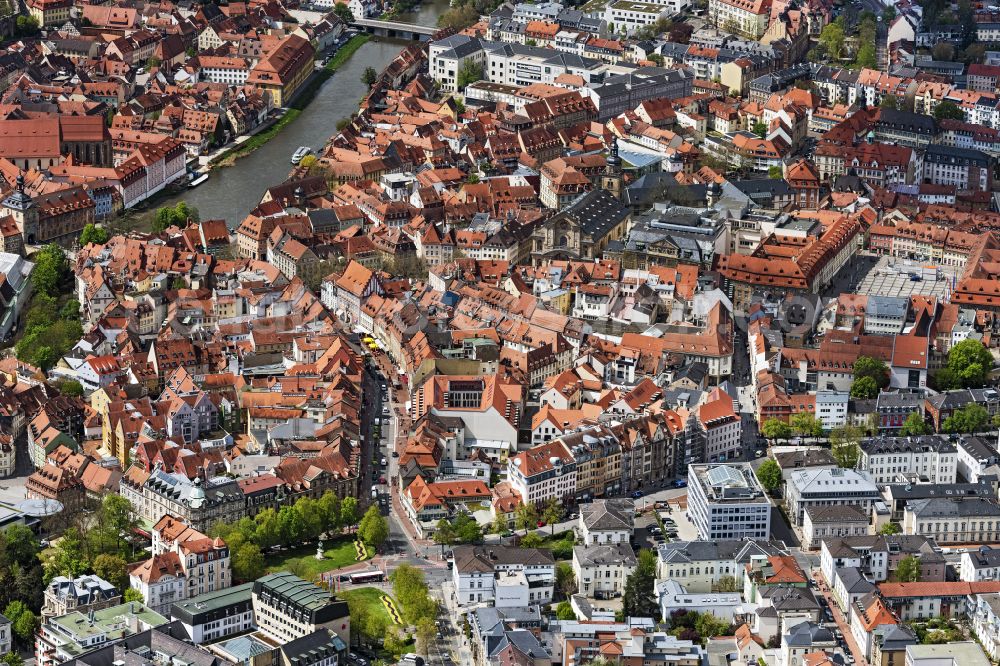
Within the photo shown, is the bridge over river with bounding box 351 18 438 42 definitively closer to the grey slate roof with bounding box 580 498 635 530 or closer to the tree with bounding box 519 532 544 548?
the grey slate roof with bounding box 580 498 635 530

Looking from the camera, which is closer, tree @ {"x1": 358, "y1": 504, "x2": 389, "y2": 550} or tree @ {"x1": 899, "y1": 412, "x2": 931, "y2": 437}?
tree @ {"x1": 358, "y1": 504, "x2": 389, "y2": 550}

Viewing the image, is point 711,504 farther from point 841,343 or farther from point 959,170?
point 959,170

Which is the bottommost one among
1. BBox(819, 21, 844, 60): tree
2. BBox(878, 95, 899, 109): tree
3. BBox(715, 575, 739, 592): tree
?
BBox(715, 575, 739, 592): tree

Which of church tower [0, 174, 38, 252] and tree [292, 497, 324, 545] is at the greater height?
church tower [0, 174, 38, 252]

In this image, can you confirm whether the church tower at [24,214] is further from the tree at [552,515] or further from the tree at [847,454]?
the tree at [847,454]

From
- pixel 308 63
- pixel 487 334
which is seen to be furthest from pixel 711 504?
pixel 308 63

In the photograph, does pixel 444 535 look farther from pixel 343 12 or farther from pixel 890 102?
pixel 343 12

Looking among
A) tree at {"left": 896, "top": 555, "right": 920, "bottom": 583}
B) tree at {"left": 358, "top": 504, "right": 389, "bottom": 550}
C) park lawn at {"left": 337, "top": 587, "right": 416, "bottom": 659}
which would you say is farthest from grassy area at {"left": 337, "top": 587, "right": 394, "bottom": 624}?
tree at {"left": 896, "top": 555, "right": 920, "bottom": 583}
